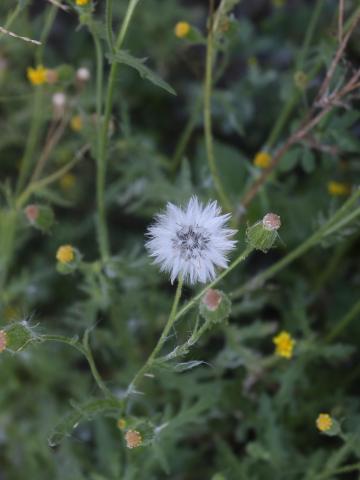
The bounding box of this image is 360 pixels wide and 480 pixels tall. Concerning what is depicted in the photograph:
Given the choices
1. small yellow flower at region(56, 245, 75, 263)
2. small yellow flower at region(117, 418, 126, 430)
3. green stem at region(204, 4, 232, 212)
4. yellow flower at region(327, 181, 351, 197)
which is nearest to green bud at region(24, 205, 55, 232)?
small yellow flower at region(56, 245, 75, 263)

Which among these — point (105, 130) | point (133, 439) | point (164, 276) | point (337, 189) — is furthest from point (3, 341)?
point (337, 189)

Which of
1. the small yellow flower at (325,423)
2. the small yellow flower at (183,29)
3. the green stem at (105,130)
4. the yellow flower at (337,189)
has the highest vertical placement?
the small yellow flower at (183,29)

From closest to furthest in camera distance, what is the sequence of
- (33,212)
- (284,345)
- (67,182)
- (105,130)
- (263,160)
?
(105,130)
(33,212)
(284,345)
(263,160)
(67,182)

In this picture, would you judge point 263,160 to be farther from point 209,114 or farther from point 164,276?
point 164,276

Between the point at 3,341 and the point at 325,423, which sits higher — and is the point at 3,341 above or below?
above

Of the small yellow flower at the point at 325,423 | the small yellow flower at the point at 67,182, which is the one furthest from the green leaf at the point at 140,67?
the small yellow flower at the point at 67,182

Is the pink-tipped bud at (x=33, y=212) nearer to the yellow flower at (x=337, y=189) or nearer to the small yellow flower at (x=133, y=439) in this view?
the small yellow flower at (x=133, y=439)

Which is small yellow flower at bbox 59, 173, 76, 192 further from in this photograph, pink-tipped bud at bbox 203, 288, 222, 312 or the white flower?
pink-tipped bud at bbox 203, 288, 222, 312

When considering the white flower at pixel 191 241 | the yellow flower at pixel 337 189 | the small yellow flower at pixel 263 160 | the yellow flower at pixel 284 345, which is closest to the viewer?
the white flower at pixel 191 241
